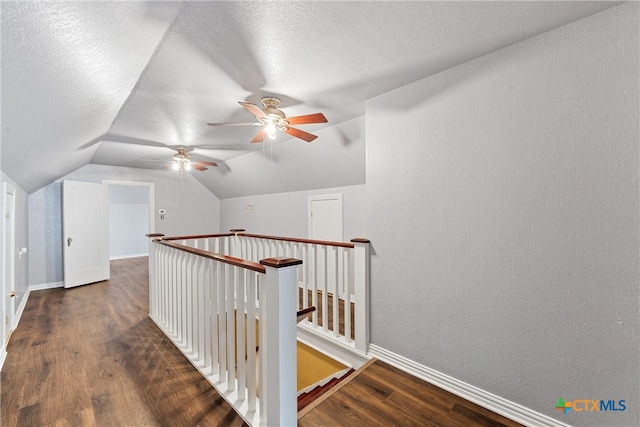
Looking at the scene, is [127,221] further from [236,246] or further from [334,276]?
[334,276]

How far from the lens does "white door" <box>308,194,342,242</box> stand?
166 inches

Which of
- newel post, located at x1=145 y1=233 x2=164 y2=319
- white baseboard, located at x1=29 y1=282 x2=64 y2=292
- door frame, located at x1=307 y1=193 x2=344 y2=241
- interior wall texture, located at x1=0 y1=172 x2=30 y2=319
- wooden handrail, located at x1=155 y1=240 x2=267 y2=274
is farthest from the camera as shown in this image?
white baseboard, located at x1=29 y1=282 x2=64 y2=292

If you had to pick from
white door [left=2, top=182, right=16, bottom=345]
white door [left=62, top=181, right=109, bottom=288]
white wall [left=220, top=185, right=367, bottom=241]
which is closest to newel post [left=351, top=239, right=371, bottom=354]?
white wall [left=220, top=185, right=367, bottom=241]

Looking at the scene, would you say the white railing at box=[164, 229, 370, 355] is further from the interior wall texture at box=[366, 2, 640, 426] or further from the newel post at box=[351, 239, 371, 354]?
the interior wall texture at box=[366, 2, 640, 426]

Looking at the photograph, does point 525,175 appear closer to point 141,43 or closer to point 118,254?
point 141,43

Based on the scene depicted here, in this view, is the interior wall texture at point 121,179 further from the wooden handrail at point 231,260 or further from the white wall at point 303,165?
the wooden handrail at point 231,260

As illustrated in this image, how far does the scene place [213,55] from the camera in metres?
1.76

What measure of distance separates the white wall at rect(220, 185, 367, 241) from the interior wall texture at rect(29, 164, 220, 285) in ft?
1.73

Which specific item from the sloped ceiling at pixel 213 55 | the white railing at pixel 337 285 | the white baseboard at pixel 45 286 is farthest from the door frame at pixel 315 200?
the white baseboard at pixel 45 286

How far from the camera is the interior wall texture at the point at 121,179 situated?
15.0ft

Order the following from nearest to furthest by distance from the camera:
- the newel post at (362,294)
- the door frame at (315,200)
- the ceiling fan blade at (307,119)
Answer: the ceiling fan blade at (307,119)
the newel post at (362,294)
the door frame at (315,200)

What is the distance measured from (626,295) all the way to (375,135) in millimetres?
1846

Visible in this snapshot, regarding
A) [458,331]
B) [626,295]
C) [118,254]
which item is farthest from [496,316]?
[118,254]

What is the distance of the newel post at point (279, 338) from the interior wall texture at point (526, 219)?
44.1 inches
